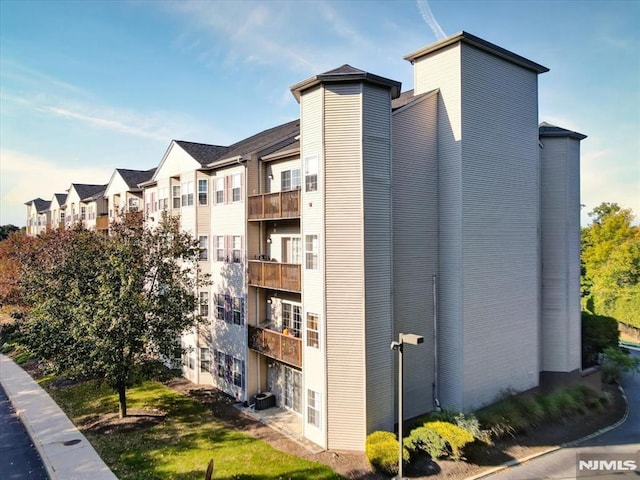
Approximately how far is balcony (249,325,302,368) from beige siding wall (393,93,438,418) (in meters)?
4.33

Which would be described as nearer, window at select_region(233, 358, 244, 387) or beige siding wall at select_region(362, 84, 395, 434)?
beige siding wall at select_region(362, 84, 395, 434)

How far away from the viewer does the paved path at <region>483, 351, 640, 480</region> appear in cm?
1380

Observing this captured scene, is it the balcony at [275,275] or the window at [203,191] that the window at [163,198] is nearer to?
the window at [203,191]

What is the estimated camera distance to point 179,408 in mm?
20078

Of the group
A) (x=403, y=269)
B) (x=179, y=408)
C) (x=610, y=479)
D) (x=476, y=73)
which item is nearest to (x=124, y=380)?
(x=179, y=408)

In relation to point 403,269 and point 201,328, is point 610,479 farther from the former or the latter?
point 201,328

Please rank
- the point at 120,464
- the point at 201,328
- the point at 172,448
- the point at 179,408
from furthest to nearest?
the point at 201,328, the point at 179,408, the point at 172,448, the point at 120,464

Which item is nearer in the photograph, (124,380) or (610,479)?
(610,479)

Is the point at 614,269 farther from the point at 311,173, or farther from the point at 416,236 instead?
the point at 311,173

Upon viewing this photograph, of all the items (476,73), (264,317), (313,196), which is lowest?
(264,317)

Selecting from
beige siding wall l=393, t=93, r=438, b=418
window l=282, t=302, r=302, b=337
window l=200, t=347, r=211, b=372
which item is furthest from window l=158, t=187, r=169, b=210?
beige siding wall l=393, t=93, r=438, b=418

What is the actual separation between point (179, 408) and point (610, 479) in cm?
1815

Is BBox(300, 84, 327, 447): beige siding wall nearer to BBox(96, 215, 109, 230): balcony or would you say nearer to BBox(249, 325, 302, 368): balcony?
BBox(249, 325, 302, 368): balcony

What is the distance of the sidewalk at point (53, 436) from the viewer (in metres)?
14.5
